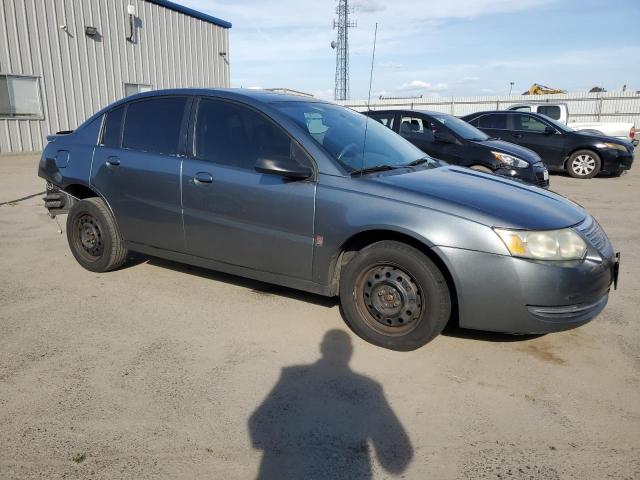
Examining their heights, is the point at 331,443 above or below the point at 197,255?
below

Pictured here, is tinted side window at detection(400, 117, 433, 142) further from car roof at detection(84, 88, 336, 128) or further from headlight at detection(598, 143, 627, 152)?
headlight at detection(598, 143, 627, 152)

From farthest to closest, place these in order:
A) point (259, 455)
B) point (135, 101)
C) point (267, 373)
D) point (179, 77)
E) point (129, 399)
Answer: point (179, 77) → point (135, 101) → point (267, 373) → point (129, 399) → point (259, 455)

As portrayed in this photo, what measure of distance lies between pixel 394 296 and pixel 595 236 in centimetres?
138

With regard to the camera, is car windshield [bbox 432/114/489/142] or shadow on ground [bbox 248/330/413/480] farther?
car windshield [bbox 432/114/489/142]

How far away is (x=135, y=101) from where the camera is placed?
4.52 metres

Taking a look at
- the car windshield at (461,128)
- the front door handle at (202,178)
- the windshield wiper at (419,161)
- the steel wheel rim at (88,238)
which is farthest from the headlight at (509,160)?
the steel wheel rim at (88,238)

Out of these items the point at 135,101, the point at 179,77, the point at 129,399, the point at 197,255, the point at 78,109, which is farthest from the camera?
the point at 179,77

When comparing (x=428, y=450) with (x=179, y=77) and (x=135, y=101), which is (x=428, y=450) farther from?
(x=179, y=77)

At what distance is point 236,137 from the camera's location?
3873mm

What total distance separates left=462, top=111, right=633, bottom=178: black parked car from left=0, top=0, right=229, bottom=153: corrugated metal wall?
12.4 meters

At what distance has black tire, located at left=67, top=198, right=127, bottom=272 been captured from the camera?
4613 mm

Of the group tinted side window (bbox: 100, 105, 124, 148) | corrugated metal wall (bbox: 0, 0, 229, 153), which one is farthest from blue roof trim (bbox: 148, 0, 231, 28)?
tinted side window (bbox: 100, 105, 124, 148)

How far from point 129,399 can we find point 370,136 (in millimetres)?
2664

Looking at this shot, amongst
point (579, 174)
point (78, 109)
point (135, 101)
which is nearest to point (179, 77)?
point (78, 109)
